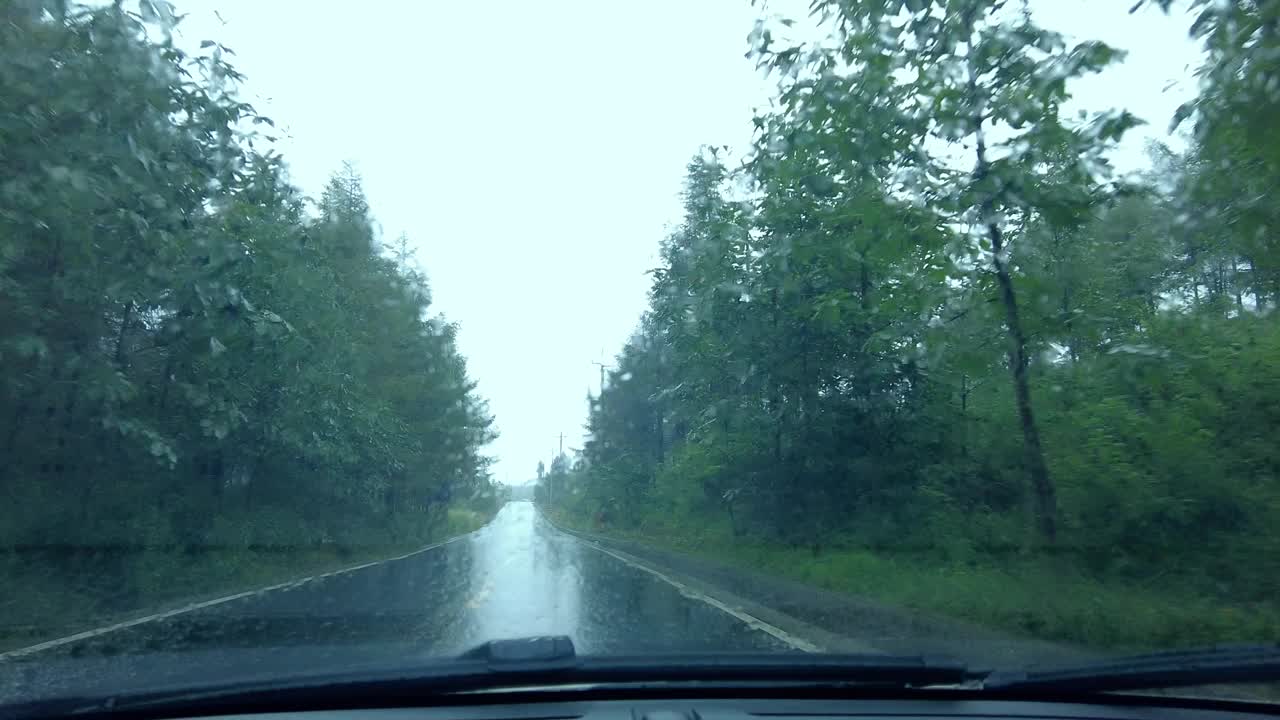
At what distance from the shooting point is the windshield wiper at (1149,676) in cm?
385

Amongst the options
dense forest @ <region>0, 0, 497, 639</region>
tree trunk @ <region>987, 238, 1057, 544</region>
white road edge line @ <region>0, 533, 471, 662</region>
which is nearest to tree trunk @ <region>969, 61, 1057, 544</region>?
tree trunk @ <region>987, 238, 1057, 544</region>

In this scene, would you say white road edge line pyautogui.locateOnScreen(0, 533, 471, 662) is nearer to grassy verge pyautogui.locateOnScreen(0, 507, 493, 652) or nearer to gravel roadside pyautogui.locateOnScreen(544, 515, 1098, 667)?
grassy verge pyautogui.locateOnScreen(0, 507, 493, 652)

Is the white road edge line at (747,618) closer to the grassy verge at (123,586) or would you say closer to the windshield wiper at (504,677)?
the windshield wiper at (504,677)

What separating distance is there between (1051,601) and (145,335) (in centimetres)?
1606

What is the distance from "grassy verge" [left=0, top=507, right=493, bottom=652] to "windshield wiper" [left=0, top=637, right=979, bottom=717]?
285 inches

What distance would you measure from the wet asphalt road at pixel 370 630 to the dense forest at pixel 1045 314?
3.64 m

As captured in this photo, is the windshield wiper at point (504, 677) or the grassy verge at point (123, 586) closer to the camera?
the windshield wiper at point (504, 677)

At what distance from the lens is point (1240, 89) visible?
6.75 metres

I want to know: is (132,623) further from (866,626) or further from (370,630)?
(866,626)

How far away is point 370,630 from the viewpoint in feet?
32.2

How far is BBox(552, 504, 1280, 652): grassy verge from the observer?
26.1 feet

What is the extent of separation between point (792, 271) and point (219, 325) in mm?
10543

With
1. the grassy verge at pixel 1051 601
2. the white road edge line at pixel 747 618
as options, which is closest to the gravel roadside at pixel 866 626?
the white road edge line at pixel 747 618

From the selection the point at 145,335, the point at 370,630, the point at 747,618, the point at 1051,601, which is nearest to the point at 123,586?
the point at 145,335
